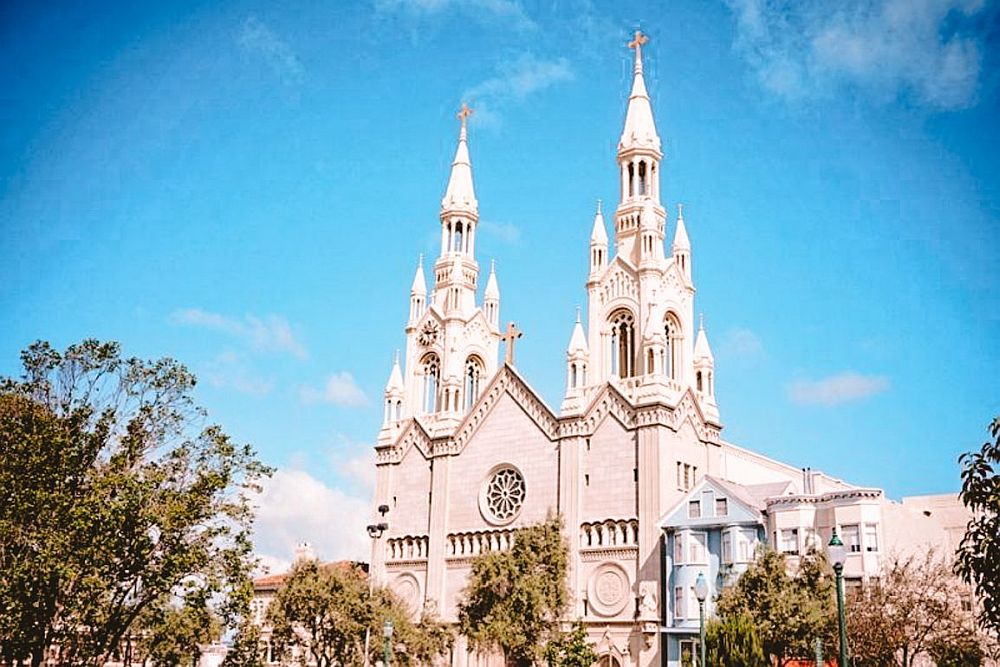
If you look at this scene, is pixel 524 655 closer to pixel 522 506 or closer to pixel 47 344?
pixel 522 506

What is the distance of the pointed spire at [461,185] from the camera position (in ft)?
265

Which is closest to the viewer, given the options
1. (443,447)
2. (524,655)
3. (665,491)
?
(524,655)

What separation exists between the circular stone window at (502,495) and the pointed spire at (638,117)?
2382 cm

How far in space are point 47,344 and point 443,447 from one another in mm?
36835

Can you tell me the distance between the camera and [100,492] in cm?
3719

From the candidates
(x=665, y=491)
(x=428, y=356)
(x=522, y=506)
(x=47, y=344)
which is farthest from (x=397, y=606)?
(x=47, y=344)

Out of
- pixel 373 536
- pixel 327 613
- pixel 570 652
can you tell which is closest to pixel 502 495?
pixel 327 613

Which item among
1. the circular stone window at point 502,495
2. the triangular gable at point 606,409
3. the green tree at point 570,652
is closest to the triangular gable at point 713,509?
the triangular gable at point 606,409

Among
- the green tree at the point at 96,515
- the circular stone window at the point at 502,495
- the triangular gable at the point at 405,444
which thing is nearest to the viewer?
the green tree at the point at 96,515

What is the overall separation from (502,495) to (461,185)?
26.6 m

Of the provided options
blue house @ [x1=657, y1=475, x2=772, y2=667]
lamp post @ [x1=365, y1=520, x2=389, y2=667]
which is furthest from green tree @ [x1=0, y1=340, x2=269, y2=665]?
blue house @ [x1=657, y1=475, x2=772, y2=667]

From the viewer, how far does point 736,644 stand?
131 feet

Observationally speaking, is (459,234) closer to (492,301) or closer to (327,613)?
(492,301)

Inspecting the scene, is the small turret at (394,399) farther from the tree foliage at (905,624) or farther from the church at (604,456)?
the tree foliage at (905,624)
